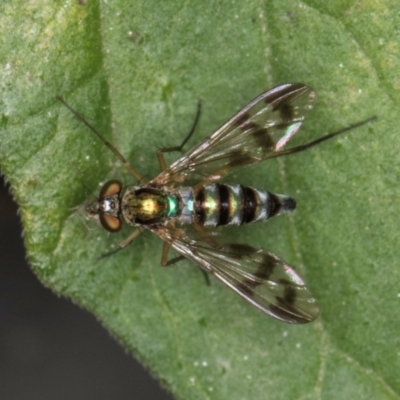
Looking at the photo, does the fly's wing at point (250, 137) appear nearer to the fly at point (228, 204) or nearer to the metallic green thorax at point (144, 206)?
the fly at point (228, 204)

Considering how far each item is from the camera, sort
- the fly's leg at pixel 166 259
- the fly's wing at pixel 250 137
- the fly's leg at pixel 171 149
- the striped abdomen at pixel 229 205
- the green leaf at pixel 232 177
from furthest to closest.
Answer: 1. the fly's leg at pixel 166 259
2. the fly's leg at pixel 171 149
3. the striped abdomen at pixel 229 205
4. the fly's wing at pixel 250 137
5. the green leaf at pixel 232 177

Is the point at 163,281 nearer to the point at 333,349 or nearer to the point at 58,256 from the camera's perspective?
the point at 58,256

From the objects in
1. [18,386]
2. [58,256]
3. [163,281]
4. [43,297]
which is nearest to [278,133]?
[163,281]

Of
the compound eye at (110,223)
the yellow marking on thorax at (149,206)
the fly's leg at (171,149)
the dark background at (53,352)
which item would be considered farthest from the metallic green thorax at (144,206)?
the dark background at (53,352)

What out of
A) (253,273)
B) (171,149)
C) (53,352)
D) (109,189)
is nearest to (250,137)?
(171,149)

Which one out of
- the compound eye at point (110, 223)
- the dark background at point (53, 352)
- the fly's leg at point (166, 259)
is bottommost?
the dark background at point (53, 352)

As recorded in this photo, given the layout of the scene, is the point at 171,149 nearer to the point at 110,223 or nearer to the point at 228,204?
the point at 228,204

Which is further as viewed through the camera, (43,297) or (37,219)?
(43,297)
